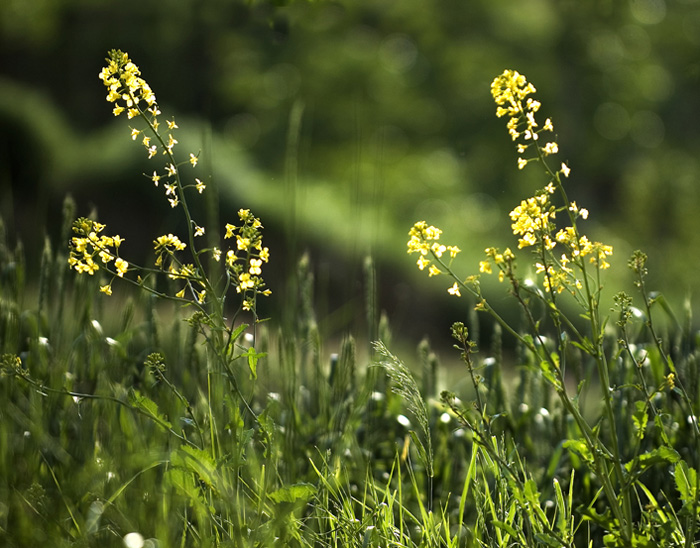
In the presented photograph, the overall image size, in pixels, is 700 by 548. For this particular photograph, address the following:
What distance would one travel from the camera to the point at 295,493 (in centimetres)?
122

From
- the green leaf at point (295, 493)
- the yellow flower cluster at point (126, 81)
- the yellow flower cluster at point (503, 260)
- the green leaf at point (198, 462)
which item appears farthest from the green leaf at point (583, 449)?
the yellow flower cluster at point (126, 81)

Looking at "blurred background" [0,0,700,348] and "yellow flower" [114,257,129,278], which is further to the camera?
"blurred background" [0,0,700,348]

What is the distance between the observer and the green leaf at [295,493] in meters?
1.20

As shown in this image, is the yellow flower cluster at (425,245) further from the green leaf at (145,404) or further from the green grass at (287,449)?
the green leaf at (145,404)

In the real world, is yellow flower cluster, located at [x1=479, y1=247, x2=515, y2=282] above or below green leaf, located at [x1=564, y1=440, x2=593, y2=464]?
above

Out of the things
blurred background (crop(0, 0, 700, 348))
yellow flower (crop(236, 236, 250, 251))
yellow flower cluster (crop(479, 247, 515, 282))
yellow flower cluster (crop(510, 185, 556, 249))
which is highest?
blurred background (crop(0, 0, 700, 348))

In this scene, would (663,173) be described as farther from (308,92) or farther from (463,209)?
(308,92)

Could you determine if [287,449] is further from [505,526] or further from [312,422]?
[505,526]

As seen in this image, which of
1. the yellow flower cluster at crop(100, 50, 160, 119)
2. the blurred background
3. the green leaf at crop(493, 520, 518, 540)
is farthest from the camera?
the blurred background

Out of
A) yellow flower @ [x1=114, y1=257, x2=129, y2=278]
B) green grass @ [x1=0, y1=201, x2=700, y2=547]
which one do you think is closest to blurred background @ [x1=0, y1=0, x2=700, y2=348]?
green grass @ [x1=0, y1=201, x2=700, y2=547]

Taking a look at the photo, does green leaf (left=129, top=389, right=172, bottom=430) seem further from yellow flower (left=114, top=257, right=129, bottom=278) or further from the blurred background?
the blurred background

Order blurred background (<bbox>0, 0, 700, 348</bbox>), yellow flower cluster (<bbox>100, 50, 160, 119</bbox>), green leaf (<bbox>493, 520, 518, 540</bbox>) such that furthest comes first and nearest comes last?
blurred background (<bbox>0, 0, 700, 348</bbox>) → yellow flower cluster (<bbox>100, 50, 160, 119</bbox>) → green leaf (<bbox>493, 520, 518, 540</bbox>)

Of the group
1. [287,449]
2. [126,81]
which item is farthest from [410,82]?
[126,81]

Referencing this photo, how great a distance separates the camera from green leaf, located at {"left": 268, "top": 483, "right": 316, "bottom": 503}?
1204 millimetres
